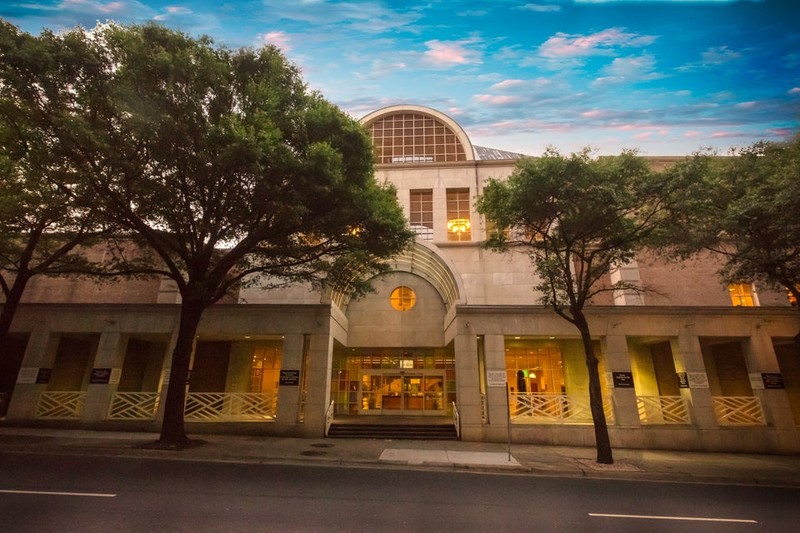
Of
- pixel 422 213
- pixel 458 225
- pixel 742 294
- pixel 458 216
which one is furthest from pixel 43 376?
pixel 742 294

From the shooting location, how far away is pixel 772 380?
16.2 metres

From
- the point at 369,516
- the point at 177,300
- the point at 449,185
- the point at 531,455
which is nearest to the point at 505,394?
the point at 531,455

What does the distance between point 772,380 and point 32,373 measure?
32790 mm

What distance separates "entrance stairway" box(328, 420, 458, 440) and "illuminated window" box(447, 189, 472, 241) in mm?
10456

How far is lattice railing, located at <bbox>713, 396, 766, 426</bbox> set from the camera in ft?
52.9

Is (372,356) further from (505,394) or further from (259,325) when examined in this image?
(505,394)

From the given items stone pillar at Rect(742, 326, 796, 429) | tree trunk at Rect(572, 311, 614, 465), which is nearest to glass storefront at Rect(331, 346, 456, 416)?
tree trunk at Rect(572, 311, 614, 465)

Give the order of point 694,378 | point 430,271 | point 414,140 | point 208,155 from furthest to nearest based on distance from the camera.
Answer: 1. point 414,140
2. point 430,271
3. point 694,378
4. point 208,155

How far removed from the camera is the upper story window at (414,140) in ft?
81.2

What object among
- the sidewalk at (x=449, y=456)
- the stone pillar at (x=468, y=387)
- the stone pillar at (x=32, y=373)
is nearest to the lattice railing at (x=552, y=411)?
the sidewalk at (x=449, y=456)

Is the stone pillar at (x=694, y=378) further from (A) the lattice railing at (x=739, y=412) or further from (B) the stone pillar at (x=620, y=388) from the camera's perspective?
(B) the stone pillar at (x=620, y=388)

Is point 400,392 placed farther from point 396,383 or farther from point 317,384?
point 317,384

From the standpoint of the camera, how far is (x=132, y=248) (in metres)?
23.1

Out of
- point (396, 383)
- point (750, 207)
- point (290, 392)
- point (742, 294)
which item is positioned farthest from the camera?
point (396, 383)
